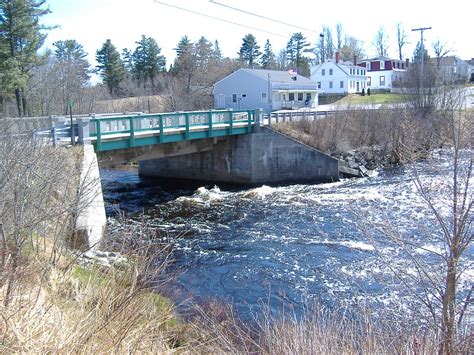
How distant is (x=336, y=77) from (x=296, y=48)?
105ft

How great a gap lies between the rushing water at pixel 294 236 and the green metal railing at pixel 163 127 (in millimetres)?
3519

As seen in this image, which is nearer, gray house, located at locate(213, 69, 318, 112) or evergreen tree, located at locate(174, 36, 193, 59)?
gray house, located at locate(213, 69, 318, 112)

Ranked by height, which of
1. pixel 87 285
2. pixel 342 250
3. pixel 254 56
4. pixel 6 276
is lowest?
pixel 342 250

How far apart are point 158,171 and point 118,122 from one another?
13198mm

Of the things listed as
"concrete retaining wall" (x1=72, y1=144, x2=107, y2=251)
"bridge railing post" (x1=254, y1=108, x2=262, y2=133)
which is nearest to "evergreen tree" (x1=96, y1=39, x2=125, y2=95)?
"bridge railing post" (x1=254, y1=108, x2=262, y2=133)

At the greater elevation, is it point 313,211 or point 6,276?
point 6,276

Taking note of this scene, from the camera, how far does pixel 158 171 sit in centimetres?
3562

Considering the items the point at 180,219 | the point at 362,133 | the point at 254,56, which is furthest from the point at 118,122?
the point at 254,56

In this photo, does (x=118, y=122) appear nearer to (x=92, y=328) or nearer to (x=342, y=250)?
(x=342, y=250)

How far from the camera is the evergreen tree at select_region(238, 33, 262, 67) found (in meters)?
93.2

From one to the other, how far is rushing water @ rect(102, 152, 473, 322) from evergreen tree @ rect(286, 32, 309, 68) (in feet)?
244

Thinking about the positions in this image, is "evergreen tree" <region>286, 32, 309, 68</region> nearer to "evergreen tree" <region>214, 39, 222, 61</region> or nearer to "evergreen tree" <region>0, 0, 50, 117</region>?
"evergreen tree" <region>214, 39, 222, 61</region>

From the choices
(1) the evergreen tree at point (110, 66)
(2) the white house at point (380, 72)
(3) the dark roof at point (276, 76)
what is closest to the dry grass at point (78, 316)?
(3) the dark roof at point (276, 76)

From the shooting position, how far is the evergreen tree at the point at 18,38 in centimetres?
3164
